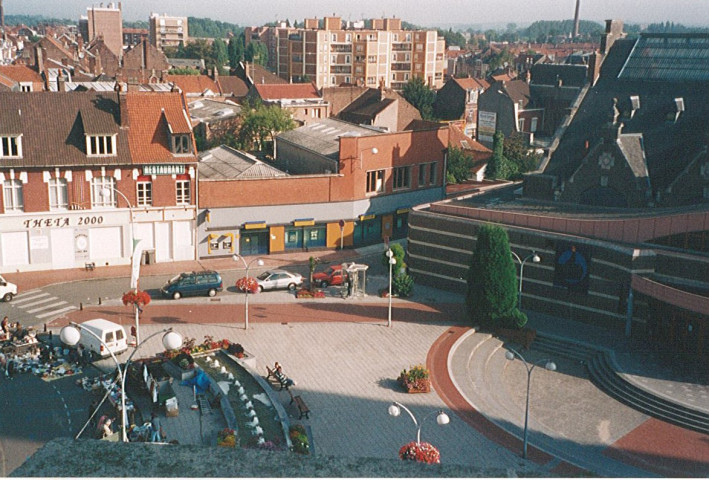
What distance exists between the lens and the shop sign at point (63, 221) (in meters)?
47.7

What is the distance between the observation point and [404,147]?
5959 cm

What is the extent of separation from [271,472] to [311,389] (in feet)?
84.9

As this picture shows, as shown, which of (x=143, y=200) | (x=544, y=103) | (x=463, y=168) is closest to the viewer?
(x=143, y=200)

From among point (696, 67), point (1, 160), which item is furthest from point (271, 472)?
point (696, 67)

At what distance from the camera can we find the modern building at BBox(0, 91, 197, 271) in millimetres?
47531

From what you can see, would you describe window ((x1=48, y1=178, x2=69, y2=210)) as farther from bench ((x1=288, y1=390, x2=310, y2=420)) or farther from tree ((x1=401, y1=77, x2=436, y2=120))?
tree ((x1=401, y1=77, x2=436, y2=120))

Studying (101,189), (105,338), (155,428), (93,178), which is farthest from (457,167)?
(155,428)

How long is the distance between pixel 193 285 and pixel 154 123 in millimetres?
13161

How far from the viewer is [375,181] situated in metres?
58.8

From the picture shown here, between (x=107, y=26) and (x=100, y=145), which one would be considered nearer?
(x=100, y=145)

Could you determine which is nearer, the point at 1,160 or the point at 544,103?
the point at 1,160

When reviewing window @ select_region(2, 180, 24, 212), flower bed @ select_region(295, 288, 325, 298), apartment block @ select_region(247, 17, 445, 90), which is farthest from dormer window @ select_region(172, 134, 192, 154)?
apartment block @ select_region(247, 17, 445, 90)

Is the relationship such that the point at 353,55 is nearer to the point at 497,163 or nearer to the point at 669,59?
the point at 497,163

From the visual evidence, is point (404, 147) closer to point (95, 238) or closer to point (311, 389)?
point (95, 238)
